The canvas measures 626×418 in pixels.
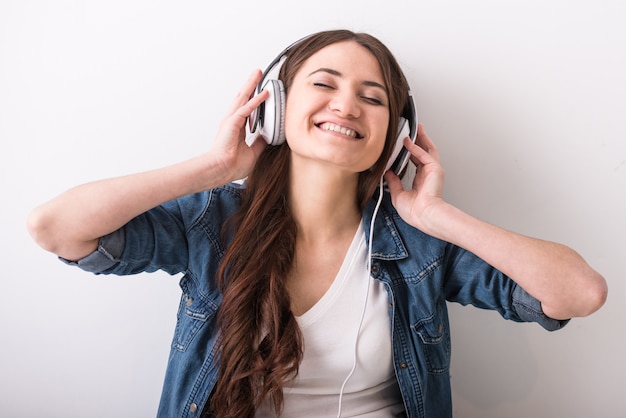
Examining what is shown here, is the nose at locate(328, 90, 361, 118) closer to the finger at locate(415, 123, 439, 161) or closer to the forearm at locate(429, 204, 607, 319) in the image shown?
the finger at locate(415, 123, 439, 161)

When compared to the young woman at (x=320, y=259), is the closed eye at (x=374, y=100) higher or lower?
higher

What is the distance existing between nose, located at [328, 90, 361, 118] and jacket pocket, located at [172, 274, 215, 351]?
0.61 metres

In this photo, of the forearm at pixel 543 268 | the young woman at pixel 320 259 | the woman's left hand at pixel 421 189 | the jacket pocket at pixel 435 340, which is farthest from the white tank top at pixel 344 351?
the forearm at pixel 543 268

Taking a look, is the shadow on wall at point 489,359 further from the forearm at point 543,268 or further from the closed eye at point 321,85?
the closed eye at point 321,85

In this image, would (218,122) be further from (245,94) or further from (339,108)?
(339,108)

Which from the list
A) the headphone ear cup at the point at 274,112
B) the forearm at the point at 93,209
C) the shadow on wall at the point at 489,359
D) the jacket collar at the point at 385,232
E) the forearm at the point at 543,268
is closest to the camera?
the forearm at the point at 93,209

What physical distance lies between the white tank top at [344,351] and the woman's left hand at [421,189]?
0.20 metres

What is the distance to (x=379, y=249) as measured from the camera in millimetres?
1479

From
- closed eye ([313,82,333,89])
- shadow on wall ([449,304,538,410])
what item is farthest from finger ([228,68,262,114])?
shadow on wall ([449,304,538,410])

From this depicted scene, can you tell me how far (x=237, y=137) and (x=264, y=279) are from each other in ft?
1.29

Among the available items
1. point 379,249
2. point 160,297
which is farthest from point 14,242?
point 379,249

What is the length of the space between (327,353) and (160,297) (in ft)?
2.00

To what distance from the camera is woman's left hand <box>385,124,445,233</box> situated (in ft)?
4.69

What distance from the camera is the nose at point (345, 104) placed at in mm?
1332
